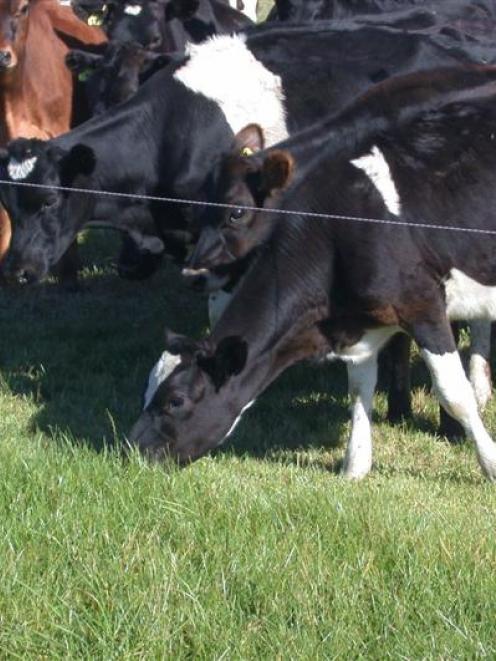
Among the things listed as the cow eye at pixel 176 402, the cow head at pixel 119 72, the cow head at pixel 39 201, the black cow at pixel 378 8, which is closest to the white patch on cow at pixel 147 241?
the cow head at pixel 39 201

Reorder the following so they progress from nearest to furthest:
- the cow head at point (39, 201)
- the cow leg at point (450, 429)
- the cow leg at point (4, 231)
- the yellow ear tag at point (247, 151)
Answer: the yellow ear tag at point (247, 151)
the cow leg at point (450, 429)
the cow head at point (39, 201)
the cow leg at point (4, 231)

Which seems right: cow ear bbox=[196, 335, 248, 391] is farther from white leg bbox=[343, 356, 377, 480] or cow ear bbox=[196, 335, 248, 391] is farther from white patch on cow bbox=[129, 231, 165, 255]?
white patch on cow bbox=[129, 231, 165, 255]

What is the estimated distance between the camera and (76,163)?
8914 millimetres

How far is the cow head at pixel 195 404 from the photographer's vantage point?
7293 mm

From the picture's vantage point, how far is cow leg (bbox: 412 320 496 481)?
7.41m

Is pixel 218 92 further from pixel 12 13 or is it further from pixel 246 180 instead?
pixel 12 13

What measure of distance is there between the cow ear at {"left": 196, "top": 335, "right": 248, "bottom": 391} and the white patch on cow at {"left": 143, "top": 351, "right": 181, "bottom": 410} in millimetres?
124

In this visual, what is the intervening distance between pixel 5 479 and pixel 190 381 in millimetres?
1084

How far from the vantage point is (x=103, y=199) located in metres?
9.16

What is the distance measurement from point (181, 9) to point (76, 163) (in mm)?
2945

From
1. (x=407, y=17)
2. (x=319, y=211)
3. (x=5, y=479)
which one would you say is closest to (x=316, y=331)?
(x=319, y=211)

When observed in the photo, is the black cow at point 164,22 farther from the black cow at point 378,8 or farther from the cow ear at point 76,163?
the cow ear at point 76,163

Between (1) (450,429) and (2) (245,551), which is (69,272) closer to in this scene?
(1) (450,429)

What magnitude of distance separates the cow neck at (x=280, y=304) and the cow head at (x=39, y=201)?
6.00 feet
